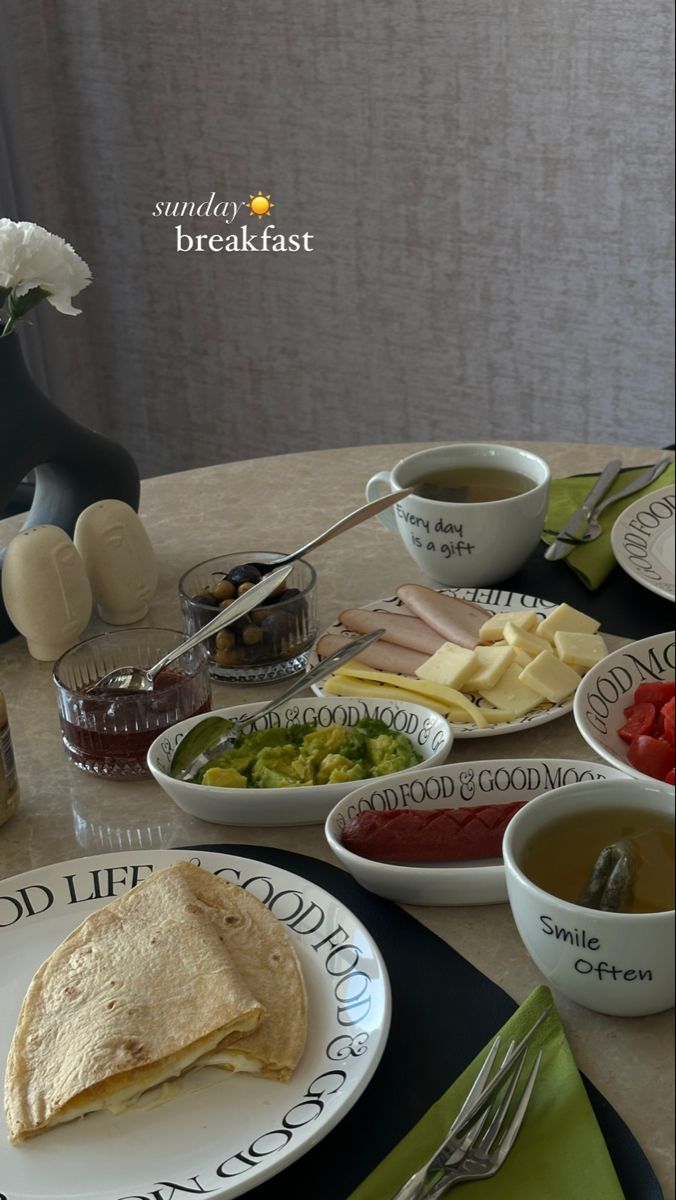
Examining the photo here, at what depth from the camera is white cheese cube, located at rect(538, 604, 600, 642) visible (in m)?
0.95

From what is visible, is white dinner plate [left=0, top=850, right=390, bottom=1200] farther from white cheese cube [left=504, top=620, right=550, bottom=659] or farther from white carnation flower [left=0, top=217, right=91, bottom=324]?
white carnation flower [left=0, top=217, right=91, bottom=324]

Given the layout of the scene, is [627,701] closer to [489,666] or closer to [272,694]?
[489,666]

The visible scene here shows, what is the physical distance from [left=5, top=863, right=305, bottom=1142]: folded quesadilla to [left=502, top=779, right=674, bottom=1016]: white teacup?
14cm

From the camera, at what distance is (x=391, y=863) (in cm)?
73

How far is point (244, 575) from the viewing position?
1.05 metres

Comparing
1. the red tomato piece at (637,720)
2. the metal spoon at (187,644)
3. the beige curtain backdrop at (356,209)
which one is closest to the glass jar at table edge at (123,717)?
the metal spoon at (187,644)

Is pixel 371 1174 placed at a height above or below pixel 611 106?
below

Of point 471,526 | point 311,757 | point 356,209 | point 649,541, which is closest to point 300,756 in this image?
point 311,757

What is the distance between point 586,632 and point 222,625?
0.28 metres

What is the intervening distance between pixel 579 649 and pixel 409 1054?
39 cm

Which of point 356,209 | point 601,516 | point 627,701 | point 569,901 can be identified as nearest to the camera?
point 569,901

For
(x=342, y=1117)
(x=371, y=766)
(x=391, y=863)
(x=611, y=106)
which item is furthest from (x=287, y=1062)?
(x=611, y=106)

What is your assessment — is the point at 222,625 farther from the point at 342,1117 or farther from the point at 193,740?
the point at 342,1117

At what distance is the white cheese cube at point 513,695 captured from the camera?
90cm
